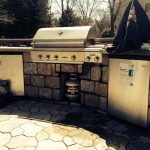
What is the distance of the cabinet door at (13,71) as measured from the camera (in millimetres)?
5492

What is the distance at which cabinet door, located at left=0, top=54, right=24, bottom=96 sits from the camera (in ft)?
18.0

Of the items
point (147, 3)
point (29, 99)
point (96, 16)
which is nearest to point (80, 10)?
point (96, 16)

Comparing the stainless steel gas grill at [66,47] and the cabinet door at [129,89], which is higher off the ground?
the stainless steel gas grill at [66,47]

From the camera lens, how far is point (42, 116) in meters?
4.67

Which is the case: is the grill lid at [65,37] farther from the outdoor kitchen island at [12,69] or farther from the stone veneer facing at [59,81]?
the outdoor kitchen island at [12,69]

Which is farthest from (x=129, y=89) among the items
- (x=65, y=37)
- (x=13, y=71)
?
(x=13, y=71)

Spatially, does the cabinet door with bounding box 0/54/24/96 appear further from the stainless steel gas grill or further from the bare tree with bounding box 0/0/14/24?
the bare tree with bounding box 0/0/14/24

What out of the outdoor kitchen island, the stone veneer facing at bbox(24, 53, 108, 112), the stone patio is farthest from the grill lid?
the stone patio

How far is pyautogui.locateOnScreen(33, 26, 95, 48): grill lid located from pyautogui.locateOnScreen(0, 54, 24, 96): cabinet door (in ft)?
2.43

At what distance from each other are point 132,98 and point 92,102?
1.10 m

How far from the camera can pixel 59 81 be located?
5309 mm

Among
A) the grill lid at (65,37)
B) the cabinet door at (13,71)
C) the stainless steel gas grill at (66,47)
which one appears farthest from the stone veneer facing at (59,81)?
the grill lid at (65,37)

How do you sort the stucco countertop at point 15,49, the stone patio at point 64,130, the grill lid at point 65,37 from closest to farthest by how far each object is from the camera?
the stone patio at point 64,130 → the grill lid at point 65,37 → the stucco countertop at point 15,49

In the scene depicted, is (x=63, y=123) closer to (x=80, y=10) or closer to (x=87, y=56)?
(x=87, y=56)
